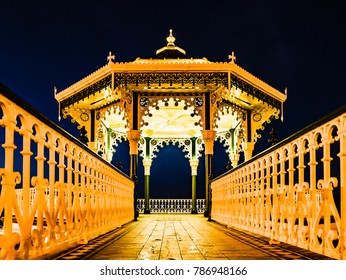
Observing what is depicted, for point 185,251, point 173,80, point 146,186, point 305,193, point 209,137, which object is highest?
point 173,80

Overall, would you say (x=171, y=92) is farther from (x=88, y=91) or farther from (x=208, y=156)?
(x=88, y=91)

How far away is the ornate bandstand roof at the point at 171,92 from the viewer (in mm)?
12281

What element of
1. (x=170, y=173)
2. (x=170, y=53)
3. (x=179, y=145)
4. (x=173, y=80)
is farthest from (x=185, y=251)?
(x=170, y=173)

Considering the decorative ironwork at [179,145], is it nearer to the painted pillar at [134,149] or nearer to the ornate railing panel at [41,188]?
the painted pillar at [134,149]

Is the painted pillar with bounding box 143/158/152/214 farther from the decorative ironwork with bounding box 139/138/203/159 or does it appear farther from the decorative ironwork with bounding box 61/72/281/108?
the decorative ironwork with bounding box 61/72/281/108

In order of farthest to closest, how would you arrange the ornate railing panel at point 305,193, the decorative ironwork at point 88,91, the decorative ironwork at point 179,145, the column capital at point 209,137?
the decorative ironwork at point 179,145 → the column capital at point 209,137 → the decorative ironwork at point 88,91 → the ornate railing panel at point 305,193

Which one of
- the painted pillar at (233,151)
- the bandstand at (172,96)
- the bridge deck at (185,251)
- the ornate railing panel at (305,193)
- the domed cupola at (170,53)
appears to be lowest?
the bridge deck at (185,251)

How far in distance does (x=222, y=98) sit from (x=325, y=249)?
1032 centimetres

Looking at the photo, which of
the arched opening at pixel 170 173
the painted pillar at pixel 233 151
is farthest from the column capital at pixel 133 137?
the arched opening at pixel 170 173

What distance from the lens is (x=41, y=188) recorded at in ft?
12.3

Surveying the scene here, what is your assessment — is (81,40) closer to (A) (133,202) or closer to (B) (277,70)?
(B) (277,70)

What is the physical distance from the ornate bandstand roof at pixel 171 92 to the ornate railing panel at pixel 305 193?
15.3 ft

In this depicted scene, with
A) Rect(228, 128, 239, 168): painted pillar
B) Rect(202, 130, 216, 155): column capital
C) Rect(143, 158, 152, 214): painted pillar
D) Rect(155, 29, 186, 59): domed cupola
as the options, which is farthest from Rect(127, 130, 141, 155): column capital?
Rect(228, 128, 239, 168): painted pillar

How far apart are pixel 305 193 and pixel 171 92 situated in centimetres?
891
